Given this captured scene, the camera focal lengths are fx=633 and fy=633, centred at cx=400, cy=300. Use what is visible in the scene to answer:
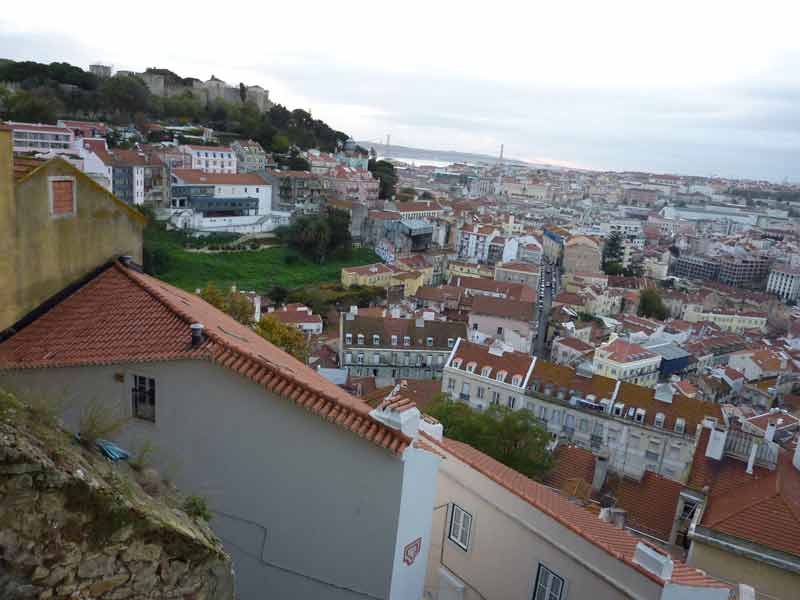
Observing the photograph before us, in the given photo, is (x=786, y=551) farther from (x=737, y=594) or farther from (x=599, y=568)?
(x=599, y=568)

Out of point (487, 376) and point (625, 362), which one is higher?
point (487, 376)

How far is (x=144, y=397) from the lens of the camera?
7.64 metres

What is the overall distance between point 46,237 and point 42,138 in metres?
59.9

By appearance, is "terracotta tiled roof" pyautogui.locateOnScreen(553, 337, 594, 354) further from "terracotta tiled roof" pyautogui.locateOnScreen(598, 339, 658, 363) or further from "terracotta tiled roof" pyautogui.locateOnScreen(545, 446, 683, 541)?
"terracotta tiled roof" pyautogui.locateOnScreen(545, 446, 683, 541)

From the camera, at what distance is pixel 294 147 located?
93.9 m

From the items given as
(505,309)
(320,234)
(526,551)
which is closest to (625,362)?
(505,309)

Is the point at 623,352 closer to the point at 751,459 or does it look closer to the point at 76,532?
the point at 751,459

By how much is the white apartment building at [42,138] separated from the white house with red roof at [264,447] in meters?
57.8

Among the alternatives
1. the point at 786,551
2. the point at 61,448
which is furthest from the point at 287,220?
the point at 61,448

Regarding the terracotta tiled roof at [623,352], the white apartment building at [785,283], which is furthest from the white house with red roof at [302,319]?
the white apartment building at [785,283]

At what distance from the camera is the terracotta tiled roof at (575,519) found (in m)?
7.66

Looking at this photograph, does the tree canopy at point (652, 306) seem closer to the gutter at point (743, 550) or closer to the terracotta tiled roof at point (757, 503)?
the terracotta tiled roof at point (757, 503)

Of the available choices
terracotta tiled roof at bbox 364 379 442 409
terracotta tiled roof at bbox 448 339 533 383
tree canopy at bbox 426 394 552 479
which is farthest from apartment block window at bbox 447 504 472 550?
terracotta tiled roof at bbox 448 339 533 383

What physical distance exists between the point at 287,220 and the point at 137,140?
20.9m
